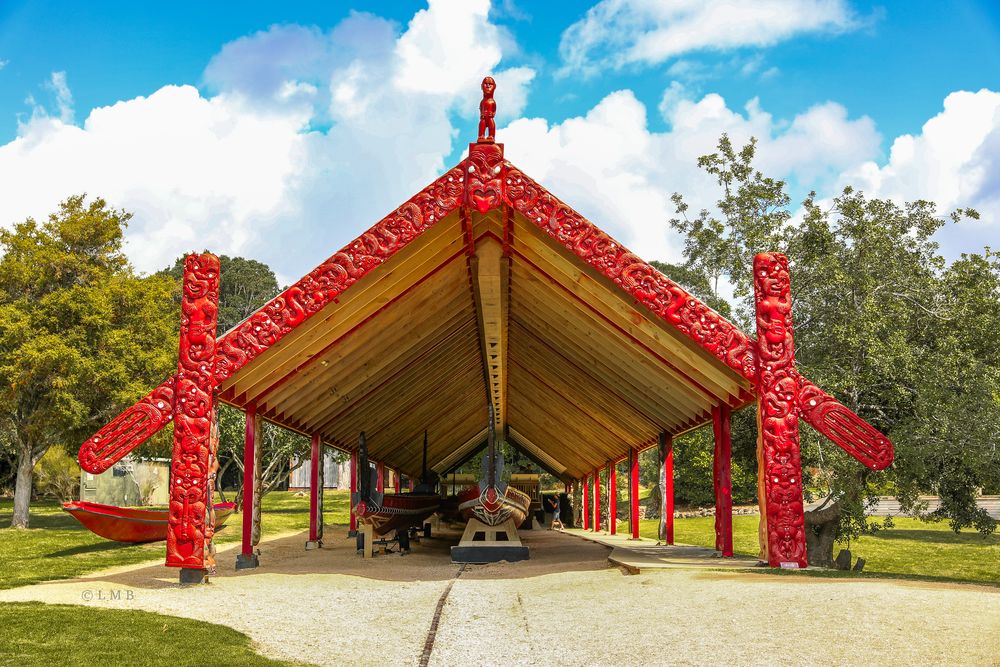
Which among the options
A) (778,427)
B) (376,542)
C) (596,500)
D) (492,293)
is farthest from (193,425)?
(596,500)

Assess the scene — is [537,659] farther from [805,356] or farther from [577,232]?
[805,356]

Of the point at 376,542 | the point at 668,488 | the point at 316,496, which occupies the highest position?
the point at 668,488

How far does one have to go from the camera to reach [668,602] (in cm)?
745

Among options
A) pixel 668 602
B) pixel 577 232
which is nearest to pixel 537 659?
pixel 668 602

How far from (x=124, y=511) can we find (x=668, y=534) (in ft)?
36.5

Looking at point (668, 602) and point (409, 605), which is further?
point (409, 605)

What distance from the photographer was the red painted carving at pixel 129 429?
9562 millimetres

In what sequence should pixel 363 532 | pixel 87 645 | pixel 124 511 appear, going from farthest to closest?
pixel 124 511 < pixel 363 532 < pixel 87 645

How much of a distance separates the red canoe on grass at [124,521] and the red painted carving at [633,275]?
35.6ft

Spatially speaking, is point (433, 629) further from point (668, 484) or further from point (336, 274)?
point (668, 484)

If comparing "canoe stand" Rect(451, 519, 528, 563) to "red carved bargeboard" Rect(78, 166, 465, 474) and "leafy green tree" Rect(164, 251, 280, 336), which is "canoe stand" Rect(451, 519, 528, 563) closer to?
"red carved bargeboard" Rect(78, 166, 465, 474)

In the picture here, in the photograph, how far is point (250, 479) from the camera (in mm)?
12672

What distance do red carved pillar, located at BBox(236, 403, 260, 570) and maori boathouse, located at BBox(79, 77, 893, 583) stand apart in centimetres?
3

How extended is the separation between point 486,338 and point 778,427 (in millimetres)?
5777
